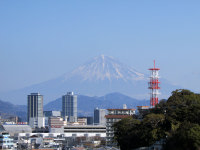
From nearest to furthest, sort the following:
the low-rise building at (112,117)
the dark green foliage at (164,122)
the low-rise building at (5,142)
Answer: the dark green foliage at (164,122)
the low-rise building at (5,142)
the low-rise building at (112,117)

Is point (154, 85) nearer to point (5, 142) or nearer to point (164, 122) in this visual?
point (5, 142)

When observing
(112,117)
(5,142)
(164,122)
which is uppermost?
(112,117)

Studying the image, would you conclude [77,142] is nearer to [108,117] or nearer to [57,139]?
[57,139]

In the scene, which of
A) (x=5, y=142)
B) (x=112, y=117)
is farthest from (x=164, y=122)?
(x=112, y=117)

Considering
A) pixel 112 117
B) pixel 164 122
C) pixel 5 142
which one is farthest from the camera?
pixel 112 117

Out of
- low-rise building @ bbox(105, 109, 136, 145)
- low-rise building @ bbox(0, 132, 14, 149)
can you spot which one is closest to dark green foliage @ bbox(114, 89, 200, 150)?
low-rise building @ bbox(0, 132, 14, 149)

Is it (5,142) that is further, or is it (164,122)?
(5,142)

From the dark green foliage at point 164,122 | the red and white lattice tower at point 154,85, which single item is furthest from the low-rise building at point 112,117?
the dark green foliage at point 164,122

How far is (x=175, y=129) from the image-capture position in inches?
2480

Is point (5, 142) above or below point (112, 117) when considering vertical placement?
below

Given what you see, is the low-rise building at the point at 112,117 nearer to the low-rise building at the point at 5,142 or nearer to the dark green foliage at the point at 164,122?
the low-rise building at the point at 5,142

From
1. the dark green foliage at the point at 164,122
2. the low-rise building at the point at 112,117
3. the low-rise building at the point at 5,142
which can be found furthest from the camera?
the low-rise building at the point at 112,117

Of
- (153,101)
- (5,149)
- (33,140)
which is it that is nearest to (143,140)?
(5,149)

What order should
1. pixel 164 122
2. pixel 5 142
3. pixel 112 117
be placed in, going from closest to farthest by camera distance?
pixel 164 122 → pixel 5 142 → pixel 112 117
